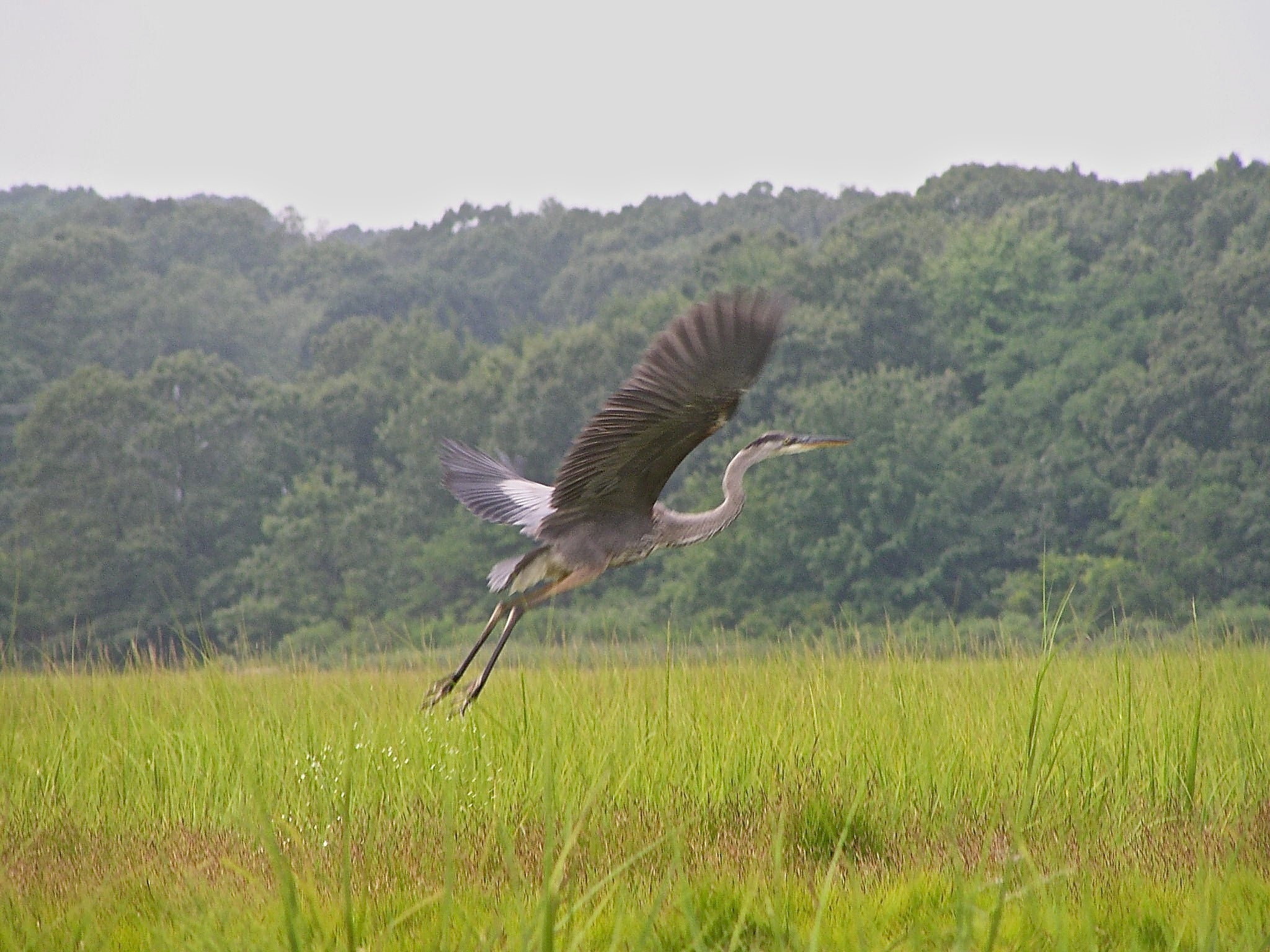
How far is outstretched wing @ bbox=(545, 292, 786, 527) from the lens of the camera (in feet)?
16.1

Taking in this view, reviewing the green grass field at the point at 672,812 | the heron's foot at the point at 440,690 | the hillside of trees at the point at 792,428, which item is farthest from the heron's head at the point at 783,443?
the hillside of trees at the point at 792,428

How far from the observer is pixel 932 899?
12.0ft

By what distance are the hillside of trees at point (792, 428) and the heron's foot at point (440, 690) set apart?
17247mm

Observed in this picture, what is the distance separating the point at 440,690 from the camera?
20.9 ft

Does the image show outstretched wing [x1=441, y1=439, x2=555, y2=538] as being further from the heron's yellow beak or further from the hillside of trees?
the hillside of trees

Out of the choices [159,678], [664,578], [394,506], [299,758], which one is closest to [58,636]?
[394,506]

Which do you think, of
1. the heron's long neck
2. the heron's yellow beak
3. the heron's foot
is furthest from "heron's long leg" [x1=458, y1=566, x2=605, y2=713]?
the heron's yellow beak

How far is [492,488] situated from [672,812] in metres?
3.41

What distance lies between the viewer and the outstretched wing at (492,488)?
7.32m

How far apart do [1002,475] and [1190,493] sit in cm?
461

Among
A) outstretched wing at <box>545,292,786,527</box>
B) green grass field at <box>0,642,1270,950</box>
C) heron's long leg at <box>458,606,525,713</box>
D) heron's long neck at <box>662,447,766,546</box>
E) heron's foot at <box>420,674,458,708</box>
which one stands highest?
outstretched wing at <box>545,292,786,527</box>

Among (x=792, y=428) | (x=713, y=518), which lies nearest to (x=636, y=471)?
(x=713, y=518)

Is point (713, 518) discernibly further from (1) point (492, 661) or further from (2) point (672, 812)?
(2) point (672, 812)

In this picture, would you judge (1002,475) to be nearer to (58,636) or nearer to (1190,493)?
(1190,493)
